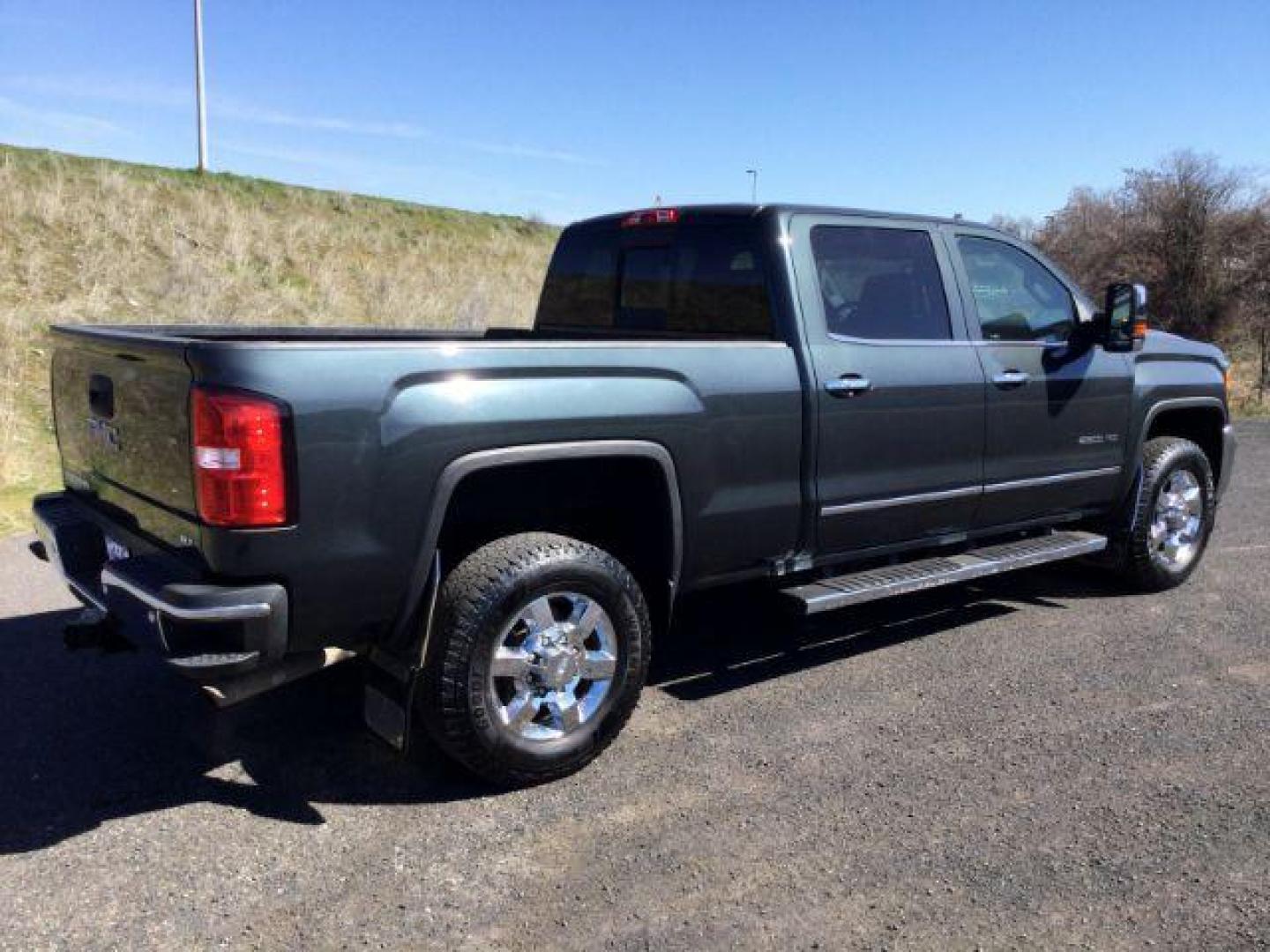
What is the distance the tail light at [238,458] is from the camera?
114 inches

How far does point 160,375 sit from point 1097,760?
11.3ft

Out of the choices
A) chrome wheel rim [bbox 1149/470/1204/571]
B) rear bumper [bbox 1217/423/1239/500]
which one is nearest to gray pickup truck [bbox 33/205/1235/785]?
chrome wheel rim [bbox 1149/470/1204/571]

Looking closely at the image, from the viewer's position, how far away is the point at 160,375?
10.4 feet

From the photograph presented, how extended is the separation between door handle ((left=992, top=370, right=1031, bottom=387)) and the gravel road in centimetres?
126

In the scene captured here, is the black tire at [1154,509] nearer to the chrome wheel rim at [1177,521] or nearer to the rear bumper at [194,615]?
the chrome wheel rim at [1177,521]

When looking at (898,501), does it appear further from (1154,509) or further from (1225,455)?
(1225,455)

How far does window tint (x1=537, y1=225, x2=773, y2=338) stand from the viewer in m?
4.38

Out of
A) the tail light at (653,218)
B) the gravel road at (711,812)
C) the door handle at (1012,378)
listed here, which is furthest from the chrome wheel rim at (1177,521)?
the tail light at (653,218)

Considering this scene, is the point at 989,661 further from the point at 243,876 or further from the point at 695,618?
the point at 243,876

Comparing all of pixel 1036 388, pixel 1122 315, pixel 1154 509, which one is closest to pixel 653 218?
pixel 1036 388

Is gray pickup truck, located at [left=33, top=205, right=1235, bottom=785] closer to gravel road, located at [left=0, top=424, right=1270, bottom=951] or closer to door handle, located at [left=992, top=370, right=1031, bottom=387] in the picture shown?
door handle, located at [left=992, top=370, right=1031, bottom=387]

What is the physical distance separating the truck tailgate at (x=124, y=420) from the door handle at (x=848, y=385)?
2.39 m

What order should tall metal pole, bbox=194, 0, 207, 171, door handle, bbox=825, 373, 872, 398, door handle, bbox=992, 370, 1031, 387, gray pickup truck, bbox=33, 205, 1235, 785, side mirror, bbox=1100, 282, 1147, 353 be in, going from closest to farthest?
gray pickup truck, bbox=33, 205, 1235, 785 < door handle, bbox=825, 373, 872, 398 < door handle, bbox=992, 370, 1031, 387 < side mirror, bbox=1100, 282, 1147, 353 < tall metal pole, bbox=194, 0, 207, 171

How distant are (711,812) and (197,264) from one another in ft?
53.6
